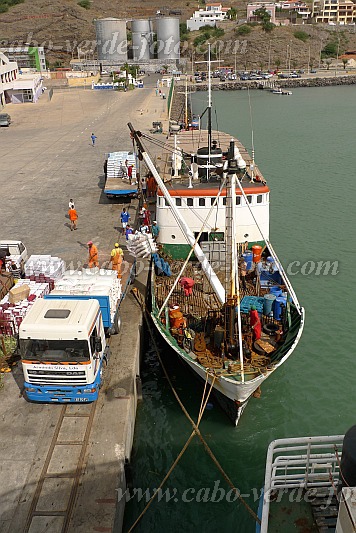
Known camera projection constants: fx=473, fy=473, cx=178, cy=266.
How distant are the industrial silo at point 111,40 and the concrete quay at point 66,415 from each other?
140 meters

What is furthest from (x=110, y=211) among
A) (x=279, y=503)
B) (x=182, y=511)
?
(x=279, y=503)

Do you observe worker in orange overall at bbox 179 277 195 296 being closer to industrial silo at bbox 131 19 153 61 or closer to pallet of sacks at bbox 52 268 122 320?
pallet of sacks at bbox 52 268 122 320

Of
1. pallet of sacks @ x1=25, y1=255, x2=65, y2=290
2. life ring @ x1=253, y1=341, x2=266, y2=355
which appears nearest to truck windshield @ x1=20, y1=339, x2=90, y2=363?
life ring @ x1=253, y1=341, x2=266, y2=355

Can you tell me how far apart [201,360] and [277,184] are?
102 feet

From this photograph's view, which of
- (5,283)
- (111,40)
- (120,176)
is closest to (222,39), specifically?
(111,40)

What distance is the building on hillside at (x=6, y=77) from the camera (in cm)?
7897

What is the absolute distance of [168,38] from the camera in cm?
17325

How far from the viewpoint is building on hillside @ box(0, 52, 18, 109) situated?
259 feet

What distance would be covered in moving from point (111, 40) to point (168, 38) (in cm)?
2088

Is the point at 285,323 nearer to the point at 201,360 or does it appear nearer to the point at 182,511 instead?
the point at 201,360

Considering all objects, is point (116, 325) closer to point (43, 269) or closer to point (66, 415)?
point (66, 415)

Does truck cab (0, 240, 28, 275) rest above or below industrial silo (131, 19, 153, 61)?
below

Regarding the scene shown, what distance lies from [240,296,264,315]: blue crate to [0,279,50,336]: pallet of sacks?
24.7 ft

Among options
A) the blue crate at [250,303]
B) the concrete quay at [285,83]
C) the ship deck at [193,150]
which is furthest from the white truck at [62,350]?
the concrete quay at [285,83]
